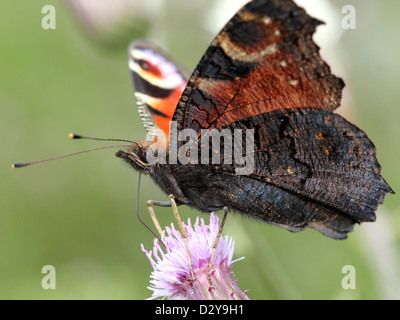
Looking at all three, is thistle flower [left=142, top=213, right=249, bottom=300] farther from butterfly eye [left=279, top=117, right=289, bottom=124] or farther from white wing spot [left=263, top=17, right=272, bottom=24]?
white wing spot [left=263, top=17, right=272, bottom=24]

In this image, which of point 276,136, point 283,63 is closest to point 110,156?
point 276,136

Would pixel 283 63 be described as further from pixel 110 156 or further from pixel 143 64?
pixel 110 156

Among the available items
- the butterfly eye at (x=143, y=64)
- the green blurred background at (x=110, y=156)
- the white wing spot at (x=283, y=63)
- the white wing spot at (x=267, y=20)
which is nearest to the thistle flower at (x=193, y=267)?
the green blurred background at (x=110, y=156)

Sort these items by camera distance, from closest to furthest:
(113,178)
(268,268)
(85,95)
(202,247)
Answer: (202,247)
(268,268)
(113,178)
(85,95)

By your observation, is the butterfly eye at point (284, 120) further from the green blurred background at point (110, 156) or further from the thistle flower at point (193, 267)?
the green blurred background at point (110, 156)

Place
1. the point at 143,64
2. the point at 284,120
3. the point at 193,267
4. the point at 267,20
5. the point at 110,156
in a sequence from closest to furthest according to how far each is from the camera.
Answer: the point at 267,20
the point at 284,120
the point at 193,267
the point at 143,64
the point at 110,156

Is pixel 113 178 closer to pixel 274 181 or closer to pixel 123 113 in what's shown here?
pixel 123 113
